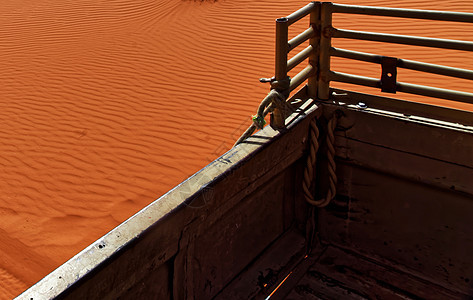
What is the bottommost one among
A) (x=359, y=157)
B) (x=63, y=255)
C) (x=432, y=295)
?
(x=63, y=255)

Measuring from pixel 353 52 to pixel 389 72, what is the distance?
10.4 inches

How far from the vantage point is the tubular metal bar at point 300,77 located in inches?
116

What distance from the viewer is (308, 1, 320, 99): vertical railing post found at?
2.96 meters

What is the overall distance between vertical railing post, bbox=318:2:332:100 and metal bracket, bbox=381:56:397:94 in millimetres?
367

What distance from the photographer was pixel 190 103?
24.2 ft

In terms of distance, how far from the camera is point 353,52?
2.99m

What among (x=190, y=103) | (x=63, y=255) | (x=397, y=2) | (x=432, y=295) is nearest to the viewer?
(x=432, y=295)

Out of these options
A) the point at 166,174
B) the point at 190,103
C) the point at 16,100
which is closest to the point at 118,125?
the point at 190,103

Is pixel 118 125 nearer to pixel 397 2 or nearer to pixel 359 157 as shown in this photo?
pixel 359 157

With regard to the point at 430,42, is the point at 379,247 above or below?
below

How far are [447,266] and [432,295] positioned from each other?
21 cm

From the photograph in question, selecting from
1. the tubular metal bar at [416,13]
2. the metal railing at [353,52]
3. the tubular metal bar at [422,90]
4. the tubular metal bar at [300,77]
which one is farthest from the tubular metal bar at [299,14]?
the tubular metal bar at [422,90]

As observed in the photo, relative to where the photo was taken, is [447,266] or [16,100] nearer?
[447,266]

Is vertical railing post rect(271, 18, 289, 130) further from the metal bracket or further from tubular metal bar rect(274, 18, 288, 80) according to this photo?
the metal bracket
